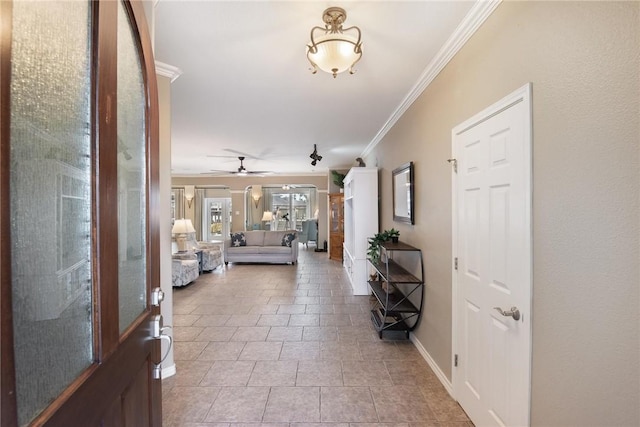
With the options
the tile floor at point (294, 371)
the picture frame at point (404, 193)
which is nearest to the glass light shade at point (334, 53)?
the picture frame at point (404, 193)

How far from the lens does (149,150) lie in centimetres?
125

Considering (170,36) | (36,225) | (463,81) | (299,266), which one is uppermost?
(170,36)

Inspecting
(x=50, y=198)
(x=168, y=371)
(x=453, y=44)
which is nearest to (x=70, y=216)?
(x=50, y=198)

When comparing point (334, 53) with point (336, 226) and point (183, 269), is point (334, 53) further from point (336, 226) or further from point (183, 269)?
point (336, 226)

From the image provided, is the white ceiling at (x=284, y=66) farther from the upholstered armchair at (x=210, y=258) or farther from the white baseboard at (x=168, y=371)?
the upholstered armchair at (x=210, y=258)

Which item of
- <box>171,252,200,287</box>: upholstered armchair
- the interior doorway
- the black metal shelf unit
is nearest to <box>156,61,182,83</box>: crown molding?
the black metal shelf unit

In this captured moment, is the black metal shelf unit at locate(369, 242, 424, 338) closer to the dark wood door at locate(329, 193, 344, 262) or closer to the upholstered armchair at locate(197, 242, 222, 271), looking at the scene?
the upholstered armchair at locate(197, 242, 222, 271)

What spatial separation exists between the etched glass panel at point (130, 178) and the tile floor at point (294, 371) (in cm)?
144

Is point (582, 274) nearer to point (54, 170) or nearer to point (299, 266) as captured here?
point (54, 170)

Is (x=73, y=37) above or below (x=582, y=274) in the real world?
above

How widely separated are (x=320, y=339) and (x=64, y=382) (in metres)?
2.83

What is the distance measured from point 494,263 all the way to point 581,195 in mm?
678

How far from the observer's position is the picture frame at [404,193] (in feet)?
10.6

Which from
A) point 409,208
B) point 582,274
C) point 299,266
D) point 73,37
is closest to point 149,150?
point 73,37
